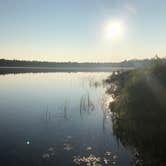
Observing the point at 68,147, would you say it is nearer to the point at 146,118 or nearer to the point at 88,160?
the point at 88,160

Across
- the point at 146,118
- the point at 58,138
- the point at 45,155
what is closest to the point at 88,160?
the point at 45,155

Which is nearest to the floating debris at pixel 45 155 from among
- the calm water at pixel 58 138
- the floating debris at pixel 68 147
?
the calm water at pixel 58 138

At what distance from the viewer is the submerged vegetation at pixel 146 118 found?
17.2 m

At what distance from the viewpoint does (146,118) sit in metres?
22.7

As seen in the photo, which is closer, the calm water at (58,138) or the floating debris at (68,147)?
Result: the calm water at (58,138)

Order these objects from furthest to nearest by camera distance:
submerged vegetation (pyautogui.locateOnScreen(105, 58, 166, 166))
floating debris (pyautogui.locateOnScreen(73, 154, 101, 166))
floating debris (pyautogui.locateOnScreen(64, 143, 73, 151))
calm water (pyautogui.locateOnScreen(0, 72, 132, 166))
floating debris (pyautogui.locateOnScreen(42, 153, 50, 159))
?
floating debris (pyautogui.locateOnScreen(64, 143, 73, 151)) < submerged vegetation (pyautogui.locateOnScreen(105, 58, 166, 166)) < floating debris (pyautogui.locateOnScreen(42, 153, 50, 159)) < calm water (pyautogui.locateOnScreen(0, 72, 132, 166)) < floating debris (pyautogui.locateOnScreen(73, 154, 101, 166))

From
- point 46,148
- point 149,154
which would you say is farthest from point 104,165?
point 46,148

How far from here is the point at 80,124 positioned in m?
26.0

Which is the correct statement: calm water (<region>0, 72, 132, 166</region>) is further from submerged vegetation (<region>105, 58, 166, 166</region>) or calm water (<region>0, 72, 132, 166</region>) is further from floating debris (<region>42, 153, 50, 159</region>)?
submerged vegetation (<region>105, 58, 166, 166</region>)

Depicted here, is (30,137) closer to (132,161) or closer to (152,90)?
(132,161)

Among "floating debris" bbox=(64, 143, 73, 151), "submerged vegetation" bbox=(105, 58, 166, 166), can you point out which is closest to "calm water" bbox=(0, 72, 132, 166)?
"floating debris" bbox=(64, 143, 73, 151)

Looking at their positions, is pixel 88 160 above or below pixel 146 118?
below

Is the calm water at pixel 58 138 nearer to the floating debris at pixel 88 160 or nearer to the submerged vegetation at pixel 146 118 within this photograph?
the floating debris at pixel 88 160

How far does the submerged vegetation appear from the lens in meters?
17.2
